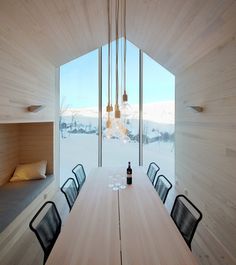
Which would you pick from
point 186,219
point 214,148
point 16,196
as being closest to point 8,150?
point 16,196

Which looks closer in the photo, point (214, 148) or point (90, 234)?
→ point (90, 234)

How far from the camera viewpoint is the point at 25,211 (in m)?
3.06

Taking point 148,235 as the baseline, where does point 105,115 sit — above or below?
above

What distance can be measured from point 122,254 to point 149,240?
0.92 ft

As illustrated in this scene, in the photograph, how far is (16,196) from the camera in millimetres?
3316

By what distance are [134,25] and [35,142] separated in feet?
10.2

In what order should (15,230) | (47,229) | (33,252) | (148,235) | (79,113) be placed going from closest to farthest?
(148,235), (47,229), (33,252), (15,230), (79,113)

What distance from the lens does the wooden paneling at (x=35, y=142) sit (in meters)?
4.61

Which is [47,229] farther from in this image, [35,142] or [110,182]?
[35,142]

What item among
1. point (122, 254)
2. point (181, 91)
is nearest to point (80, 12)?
point (181, 91)

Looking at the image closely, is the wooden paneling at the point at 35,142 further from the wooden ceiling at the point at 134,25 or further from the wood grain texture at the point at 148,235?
the wood grain texture at the point at 148,235

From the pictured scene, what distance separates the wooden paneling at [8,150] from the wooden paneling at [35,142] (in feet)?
0.42

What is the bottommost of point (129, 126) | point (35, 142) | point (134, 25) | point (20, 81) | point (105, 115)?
point (35, 142)

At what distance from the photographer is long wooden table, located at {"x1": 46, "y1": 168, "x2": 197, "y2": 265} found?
1453mm
